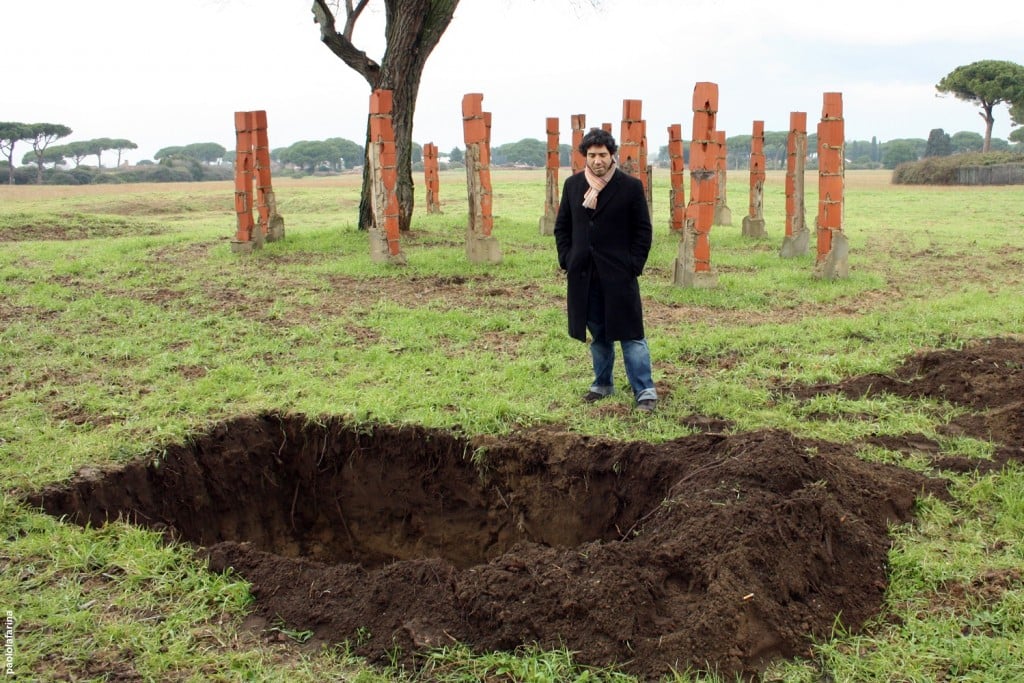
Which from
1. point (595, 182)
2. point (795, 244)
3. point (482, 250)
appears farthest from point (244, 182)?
point (595, 182)

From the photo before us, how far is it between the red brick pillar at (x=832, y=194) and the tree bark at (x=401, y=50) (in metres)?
5.83

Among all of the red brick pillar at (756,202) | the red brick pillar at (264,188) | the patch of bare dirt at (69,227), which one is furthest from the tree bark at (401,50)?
the red brick pillar at (756,202)

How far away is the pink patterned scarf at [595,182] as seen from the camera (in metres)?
5.38

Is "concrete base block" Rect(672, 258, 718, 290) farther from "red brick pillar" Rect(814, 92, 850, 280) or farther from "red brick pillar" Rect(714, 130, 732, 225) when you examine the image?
"red brick pillar" Rect(714, 130, 732, 225)

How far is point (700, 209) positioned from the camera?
984 centimetres

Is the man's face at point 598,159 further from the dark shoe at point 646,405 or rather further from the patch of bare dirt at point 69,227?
the patch of bare dirt at point 69,227

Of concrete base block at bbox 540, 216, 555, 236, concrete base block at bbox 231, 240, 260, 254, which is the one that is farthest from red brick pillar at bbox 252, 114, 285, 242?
concrete base block at bbox 540, 216, 555, 236

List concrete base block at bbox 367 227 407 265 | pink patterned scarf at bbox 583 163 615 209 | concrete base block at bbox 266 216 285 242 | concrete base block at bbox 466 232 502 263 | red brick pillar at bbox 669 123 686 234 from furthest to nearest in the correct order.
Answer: red brick pillar at bbox 669 123 686 234
concrete base block at bbox 266 216 285 242
concrete base block at bbox 466 232 502 263
concrete base block at bbox 367 227 407 265
pink patterned scarf at bbox 583 163 615 209

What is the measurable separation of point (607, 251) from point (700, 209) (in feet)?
15.3

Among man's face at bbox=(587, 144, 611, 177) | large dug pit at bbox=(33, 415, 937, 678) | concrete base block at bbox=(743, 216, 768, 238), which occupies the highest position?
man's face at bbox=(587, 144, 611, 177)

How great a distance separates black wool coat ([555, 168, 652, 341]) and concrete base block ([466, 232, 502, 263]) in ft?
18.9

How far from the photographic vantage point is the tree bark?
42.7 feet

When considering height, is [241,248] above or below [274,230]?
below

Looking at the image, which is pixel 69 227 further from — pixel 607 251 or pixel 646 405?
pixel 646 405
